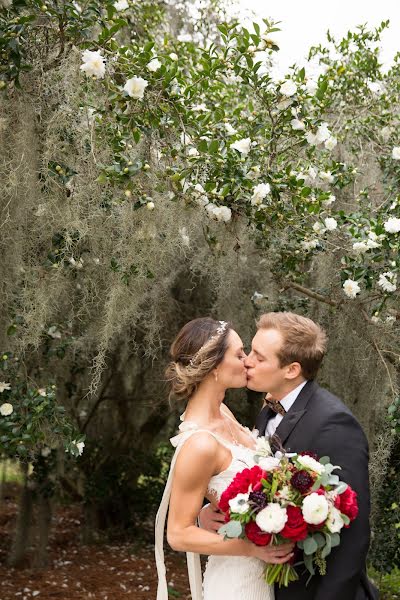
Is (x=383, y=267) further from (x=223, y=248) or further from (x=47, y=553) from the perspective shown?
(x=47, y=553)

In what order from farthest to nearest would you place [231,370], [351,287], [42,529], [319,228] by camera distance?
[42,529] < [319,228] < [351,287] < [231,370]

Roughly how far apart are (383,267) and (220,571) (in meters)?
1.85

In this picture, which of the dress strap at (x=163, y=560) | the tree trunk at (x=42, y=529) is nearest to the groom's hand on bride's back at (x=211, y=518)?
the dress strap at (x=163, y=560)

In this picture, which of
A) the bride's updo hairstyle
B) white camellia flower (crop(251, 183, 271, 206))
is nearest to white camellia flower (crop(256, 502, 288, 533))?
the bride's updo hairstyle

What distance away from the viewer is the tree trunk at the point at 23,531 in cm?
600

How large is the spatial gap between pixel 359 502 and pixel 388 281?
152cm

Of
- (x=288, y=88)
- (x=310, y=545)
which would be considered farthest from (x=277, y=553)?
(x=288, y=88)

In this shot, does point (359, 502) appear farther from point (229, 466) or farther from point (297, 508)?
point (229, 466)

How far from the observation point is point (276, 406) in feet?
9.15

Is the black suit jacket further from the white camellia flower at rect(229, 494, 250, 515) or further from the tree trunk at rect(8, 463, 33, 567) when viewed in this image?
the tree trunk at rect(8, 463, 33, 567)

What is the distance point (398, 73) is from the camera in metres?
5.05

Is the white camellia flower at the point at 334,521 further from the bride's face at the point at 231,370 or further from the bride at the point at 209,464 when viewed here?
the bride's face at the point at 231,370

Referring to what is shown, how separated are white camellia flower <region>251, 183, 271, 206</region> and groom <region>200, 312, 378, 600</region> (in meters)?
0.93

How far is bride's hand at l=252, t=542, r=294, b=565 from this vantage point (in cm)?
231
